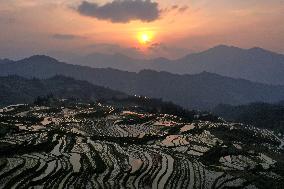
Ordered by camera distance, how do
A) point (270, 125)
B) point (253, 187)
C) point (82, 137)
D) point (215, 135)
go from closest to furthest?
point (253, 187) → point (82, 137) → point (215, 135) → point (270, 125)

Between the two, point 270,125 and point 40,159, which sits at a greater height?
point 40,159

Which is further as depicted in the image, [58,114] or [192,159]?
[58,114]

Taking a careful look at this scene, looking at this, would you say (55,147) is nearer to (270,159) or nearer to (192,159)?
(192,159)

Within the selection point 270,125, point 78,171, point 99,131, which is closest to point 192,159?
point 78,171

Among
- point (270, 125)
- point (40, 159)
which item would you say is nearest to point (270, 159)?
point (40, 159)

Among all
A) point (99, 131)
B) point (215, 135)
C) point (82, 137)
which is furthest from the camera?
point (215, 135)

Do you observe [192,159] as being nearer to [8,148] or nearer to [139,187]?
[139,187]
